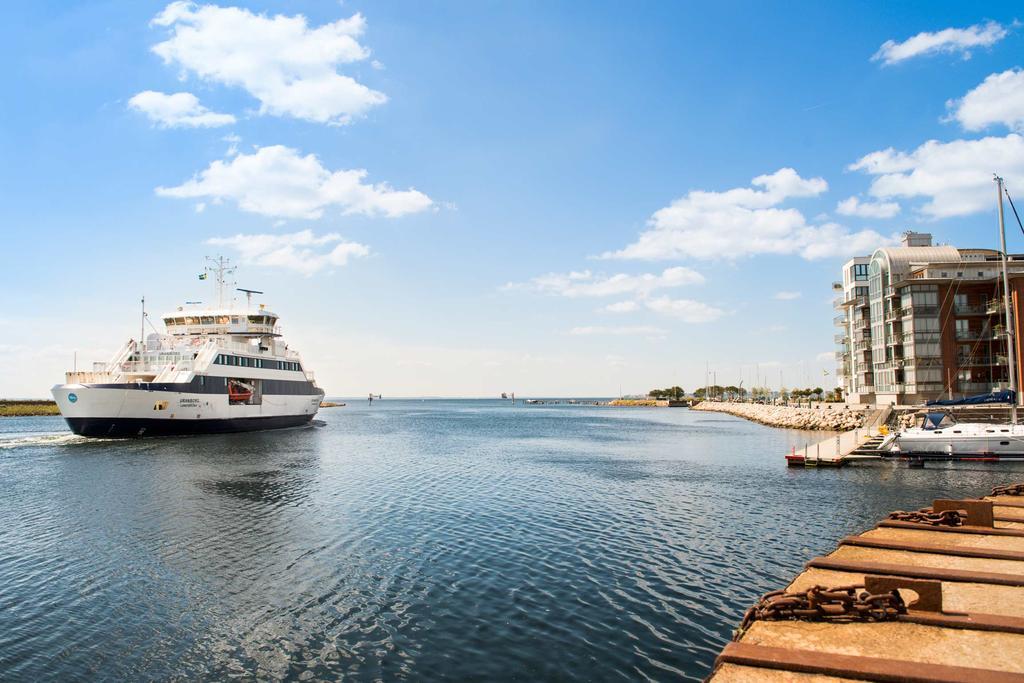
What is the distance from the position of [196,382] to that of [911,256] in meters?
90.1

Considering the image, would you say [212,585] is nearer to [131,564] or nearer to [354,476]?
[131,564]

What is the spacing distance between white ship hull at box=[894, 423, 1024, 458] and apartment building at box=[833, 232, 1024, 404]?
2186 cm

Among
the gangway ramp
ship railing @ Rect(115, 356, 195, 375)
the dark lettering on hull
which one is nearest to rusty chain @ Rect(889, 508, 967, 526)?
the gangway ramp

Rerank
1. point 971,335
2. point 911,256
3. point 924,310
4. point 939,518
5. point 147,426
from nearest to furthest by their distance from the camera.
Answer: point 939,518 < point 147,426 < point 971,335 < point 924,310 < point 911,256

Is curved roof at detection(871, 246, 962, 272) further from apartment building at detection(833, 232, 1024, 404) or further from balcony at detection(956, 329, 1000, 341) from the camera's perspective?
balcony at detection(956, 329, 1000, 341)

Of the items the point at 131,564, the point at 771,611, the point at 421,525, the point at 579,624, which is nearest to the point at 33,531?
the point at 131,564

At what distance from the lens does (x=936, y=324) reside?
228 feet

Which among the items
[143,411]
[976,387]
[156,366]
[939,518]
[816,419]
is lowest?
[816,419]

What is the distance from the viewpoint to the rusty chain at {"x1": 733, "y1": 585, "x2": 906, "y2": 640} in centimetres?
856

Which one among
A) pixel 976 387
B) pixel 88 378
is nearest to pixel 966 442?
pixel 976 387

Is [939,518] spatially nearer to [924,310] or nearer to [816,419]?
[924,310]

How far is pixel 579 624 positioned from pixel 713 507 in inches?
640

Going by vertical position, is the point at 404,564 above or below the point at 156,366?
below

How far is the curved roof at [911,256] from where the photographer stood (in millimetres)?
75875
